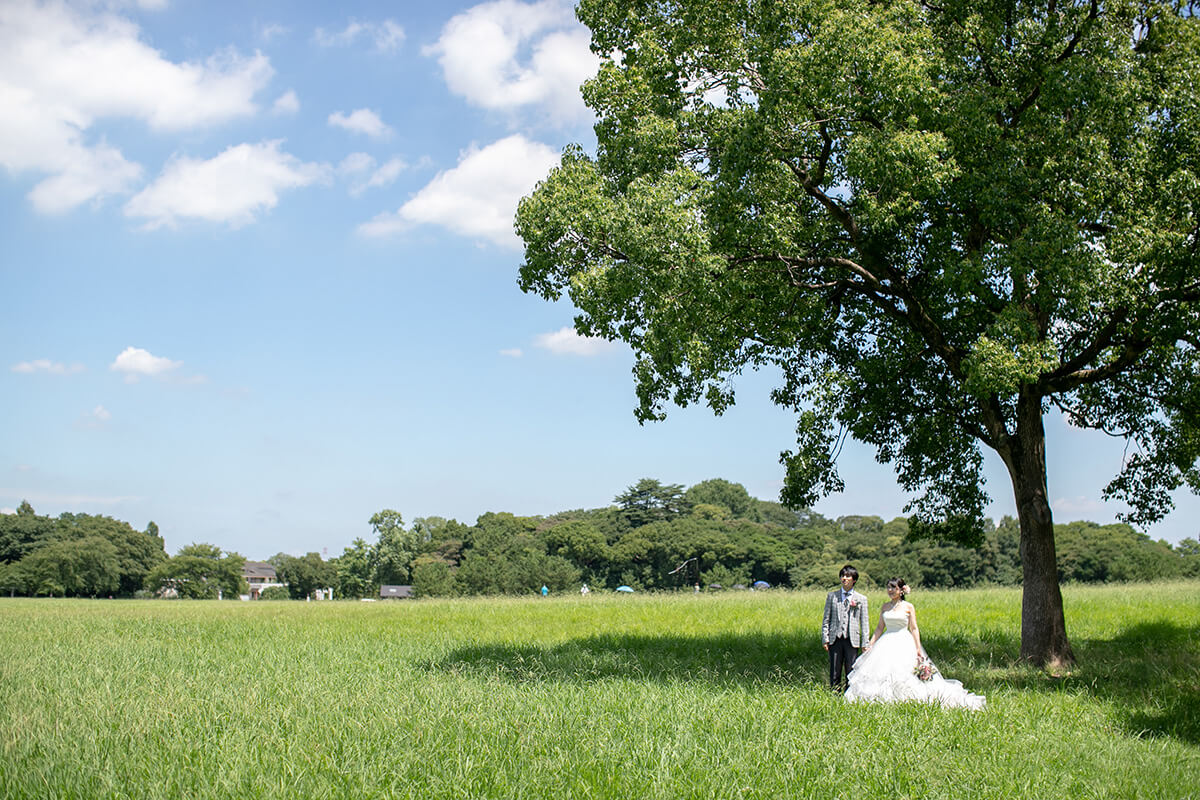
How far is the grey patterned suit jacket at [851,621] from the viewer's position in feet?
41.6

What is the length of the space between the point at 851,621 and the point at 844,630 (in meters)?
0.17

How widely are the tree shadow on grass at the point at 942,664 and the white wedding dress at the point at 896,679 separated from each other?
1328mm

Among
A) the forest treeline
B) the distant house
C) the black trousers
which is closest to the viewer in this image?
the black trousers

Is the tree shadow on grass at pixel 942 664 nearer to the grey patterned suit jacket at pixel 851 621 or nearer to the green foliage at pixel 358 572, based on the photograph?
the grey patterned suit jacket at pixel 851 621

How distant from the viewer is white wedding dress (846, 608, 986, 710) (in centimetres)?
1145

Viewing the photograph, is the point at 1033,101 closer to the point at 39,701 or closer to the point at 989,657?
the point at 989,657

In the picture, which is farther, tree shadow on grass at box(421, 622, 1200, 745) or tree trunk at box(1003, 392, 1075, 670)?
tree trunk at box(1003, 392, 1075, 670)

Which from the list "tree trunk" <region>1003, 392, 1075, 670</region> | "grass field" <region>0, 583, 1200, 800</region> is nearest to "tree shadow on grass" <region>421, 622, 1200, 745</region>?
"grass field" <region>0, 583, 1200, 800</region>

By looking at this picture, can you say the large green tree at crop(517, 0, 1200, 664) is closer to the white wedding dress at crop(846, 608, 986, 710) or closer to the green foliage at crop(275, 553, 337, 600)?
the white wedding dress at crop(846, 608, 986, 710)

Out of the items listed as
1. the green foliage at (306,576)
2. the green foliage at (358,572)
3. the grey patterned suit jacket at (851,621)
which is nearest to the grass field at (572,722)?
the grey patterned suit jacket at (851,621)

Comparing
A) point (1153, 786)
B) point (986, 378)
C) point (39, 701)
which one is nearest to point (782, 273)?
point (986, 378)

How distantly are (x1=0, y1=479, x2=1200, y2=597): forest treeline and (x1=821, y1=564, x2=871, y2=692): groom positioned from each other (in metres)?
59.2

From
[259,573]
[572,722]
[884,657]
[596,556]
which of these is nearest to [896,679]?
[884,657]

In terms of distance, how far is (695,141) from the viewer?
50.2 feet
